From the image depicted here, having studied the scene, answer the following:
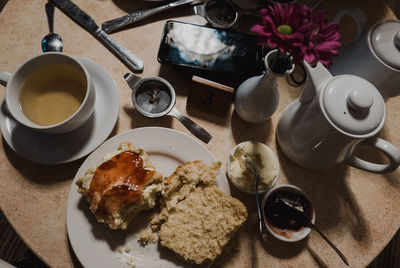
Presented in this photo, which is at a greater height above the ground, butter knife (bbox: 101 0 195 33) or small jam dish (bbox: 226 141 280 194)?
butter knife (bbox: 101 0 195 33)

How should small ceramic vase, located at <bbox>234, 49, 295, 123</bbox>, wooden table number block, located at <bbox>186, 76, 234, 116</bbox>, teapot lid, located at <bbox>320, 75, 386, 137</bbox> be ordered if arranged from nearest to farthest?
1. teapot lid, located at <bbox>320, 75, 386, 137</bbox>
2. small ceramic vase, located at <bbox>234, 49, 295, 123</bbox>
3. wooden table number block, located at <bbox>186, 76, 234, 116</bbox>

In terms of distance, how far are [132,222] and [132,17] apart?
81cm

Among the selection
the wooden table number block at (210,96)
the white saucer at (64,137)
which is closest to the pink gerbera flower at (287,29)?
the wooden table number block at (210,96)

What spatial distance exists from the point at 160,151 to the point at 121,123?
7.7 inches

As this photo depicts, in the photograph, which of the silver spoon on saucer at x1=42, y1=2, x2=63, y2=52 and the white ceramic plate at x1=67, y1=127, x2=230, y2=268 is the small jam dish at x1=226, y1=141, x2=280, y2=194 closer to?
the white ceramic plate at x1=67, y1=127, x2=230, y2=268

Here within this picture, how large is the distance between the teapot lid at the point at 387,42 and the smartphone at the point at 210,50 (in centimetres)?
38

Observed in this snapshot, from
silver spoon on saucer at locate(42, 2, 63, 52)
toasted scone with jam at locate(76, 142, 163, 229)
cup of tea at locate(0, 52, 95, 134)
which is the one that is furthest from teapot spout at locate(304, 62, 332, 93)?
silver spoon on saucer at locate(42, 2, 63, 52)

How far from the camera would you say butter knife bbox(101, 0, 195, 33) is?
4.15 ft

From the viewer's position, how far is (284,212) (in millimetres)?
1046

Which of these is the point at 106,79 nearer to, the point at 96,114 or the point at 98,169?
the point at 96,114

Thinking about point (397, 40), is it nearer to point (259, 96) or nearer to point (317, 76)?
point (317, 76)

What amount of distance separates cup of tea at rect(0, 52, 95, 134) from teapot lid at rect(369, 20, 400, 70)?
37.0 inches

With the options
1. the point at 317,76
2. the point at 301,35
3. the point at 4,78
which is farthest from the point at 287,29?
the point at 4,78

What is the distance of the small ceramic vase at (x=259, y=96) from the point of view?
97 cm
